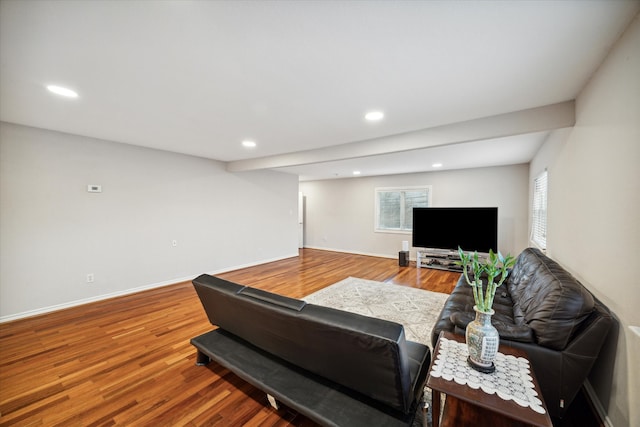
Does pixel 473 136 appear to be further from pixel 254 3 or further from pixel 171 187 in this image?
pixel 171 187

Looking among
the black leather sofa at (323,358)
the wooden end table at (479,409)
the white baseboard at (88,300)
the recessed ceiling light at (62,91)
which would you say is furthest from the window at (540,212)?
the white baseboard at (88,300)

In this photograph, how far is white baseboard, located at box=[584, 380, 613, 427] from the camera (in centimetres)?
147

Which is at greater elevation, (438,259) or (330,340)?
(330,340)

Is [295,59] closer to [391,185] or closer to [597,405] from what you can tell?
[597,405]

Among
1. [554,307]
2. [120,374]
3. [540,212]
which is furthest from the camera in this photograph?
[540,212]

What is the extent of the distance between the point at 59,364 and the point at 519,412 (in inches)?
135

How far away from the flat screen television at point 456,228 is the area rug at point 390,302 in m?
1.93

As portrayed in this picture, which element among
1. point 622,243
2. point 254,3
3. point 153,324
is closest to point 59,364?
point 153,324

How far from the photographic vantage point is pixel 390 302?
3.63 metres

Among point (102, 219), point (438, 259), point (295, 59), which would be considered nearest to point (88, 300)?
point (102, 219)

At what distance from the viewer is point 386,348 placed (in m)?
1.13

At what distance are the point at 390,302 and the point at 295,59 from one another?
3328 millimetres

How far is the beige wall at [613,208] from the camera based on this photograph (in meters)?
1.28

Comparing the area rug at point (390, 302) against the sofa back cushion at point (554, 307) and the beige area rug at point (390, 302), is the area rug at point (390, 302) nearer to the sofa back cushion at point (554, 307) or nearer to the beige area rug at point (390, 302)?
the beige area rug at point (390, 302)
